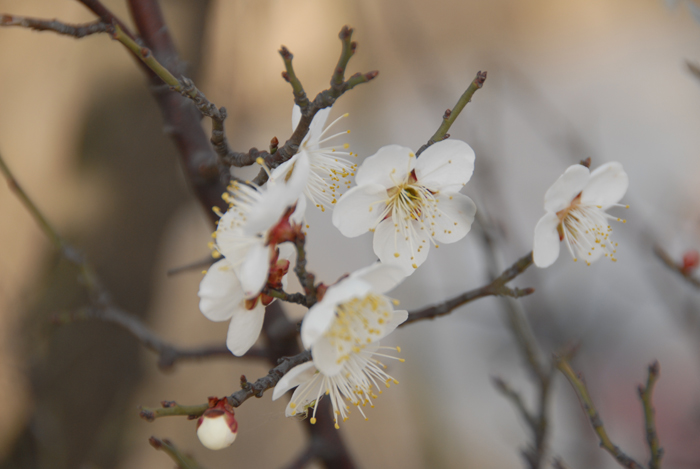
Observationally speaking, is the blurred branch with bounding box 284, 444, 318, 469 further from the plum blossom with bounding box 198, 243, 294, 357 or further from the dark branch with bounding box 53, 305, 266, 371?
the plum blossom with bounding box 198, 243, 294, 357

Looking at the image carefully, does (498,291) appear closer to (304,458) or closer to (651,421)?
(651,421)

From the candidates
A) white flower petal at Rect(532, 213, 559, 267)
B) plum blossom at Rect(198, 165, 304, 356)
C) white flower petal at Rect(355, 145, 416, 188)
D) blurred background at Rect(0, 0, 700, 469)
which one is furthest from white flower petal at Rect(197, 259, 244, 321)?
blurred background at Rect(0, 0, 700, 469)

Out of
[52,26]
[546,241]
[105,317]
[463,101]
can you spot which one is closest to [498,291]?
[546,241]

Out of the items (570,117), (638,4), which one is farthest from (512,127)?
(638,4)

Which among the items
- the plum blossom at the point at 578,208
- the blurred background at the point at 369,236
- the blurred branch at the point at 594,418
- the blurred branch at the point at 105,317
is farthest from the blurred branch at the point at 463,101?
the blurred background at the point at 369,236

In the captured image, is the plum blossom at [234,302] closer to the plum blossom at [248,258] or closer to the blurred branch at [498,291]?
the plum blossom at [248,258]

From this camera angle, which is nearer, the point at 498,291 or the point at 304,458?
the point at 498,291
